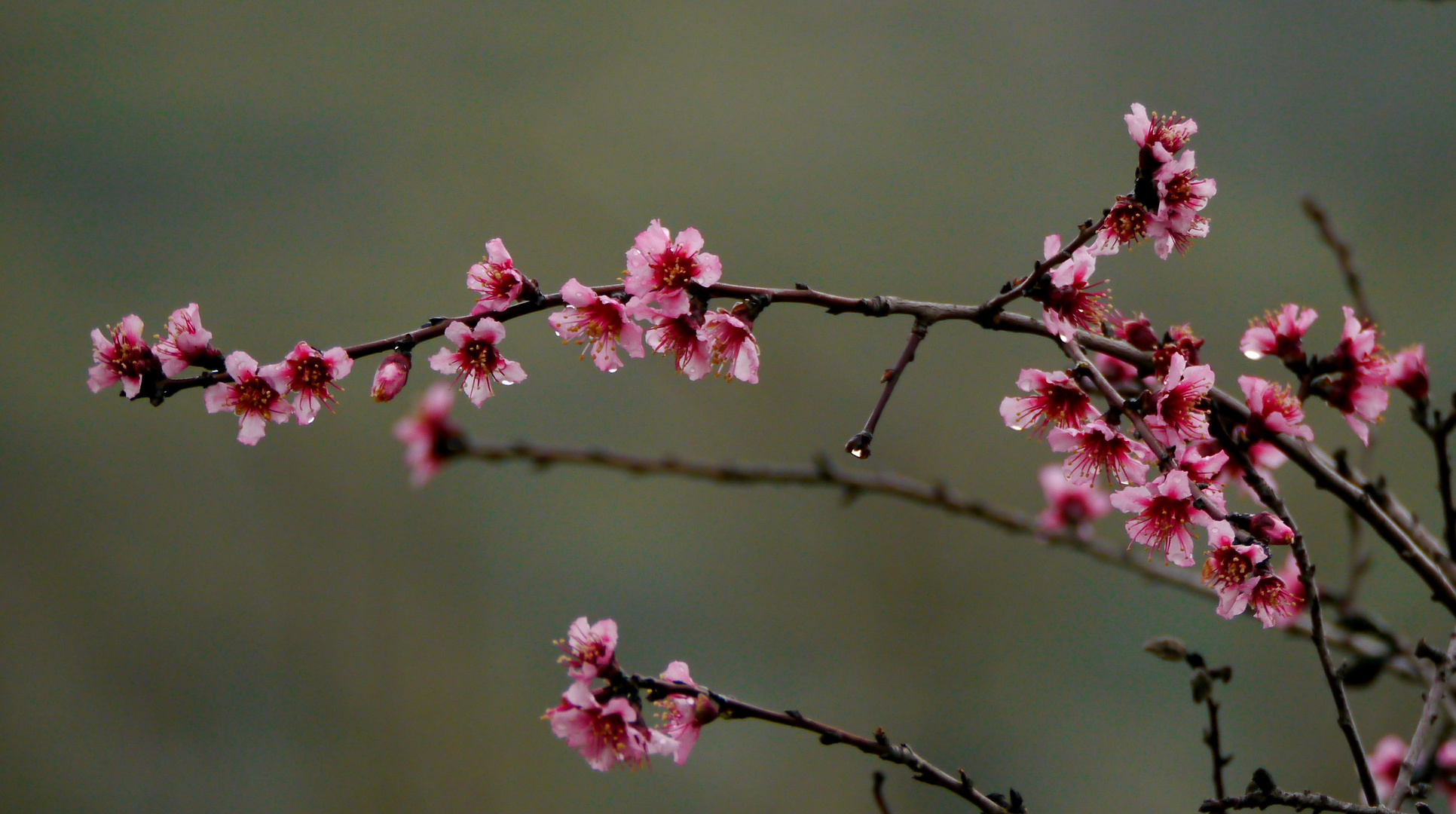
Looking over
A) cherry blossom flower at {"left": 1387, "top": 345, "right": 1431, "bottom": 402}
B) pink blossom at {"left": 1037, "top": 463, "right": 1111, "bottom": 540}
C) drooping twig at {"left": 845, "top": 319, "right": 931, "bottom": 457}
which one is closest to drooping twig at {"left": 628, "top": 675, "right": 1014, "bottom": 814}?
drooping twig at {"left": 845, "top": 319, "right": 931, "bottom": 457}

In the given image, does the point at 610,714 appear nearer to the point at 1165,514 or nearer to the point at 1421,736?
the point at 1165,514

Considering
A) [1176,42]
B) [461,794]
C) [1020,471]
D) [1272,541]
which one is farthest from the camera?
[1176,42]

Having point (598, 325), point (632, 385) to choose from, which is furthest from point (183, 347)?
point (632, 385)

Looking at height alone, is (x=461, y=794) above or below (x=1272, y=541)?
below

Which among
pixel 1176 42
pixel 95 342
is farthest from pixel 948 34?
pixel 95 342

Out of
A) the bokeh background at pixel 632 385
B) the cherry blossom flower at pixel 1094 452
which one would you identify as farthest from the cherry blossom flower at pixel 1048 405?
the bokeh background at pixel 632 385

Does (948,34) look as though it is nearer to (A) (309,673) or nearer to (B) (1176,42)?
(B) (1176,42)

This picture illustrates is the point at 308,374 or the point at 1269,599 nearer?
the point at 1269,599

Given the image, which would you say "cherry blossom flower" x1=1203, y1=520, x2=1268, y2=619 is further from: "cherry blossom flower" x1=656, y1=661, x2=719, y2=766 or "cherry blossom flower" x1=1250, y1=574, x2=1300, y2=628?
"cherry blossom flower" x1=656, y1=661, x2=719, y2=766
